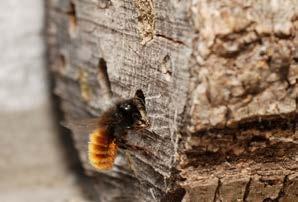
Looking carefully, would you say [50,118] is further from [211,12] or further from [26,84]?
[211,12]

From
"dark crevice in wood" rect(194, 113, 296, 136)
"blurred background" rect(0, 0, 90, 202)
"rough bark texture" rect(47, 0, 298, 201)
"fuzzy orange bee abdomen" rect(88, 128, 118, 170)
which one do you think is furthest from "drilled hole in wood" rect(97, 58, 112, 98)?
"blurred background" rect(0, 0, 90, 202)

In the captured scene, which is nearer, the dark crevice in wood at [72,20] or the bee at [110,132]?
the bee at [110,132]

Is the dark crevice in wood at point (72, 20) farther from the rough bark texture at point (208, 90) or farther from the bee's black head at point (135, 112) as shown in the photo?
the bee's black head at point (135, 112)

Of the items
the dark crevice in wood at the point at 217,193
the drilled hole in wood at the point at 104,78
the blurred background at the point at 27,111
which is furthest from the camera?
the blurred background at the point at 27,111

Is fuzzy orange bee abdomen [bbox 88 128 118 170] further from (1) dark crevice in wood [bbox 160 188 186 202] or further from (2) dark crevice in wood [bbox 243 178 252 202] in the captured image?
(2) dark crevice in wood [bbox 243 178 252 202]

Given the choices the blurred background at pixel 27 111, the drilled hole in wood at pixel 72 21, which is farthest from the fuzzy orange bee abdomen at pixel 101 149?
the blurred background at pixel 27 111

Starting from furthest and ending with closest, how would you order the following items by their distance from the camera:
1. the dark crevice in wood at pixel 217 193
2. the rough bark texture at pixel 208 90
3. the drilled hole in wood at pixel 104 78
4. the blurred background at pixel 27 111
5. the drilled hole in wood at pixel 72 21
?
the blurred background at pixel 27 111 < the drilled hole in wood at pixel 72 21 < the drilled hole in wood at pixel 104 78 < the dark crevice in wood at pixel 217 193 < the rough bark texture at pixel 208 90

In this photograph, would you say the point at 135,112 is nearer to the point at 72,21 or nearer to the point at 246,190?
the point at 246,190
